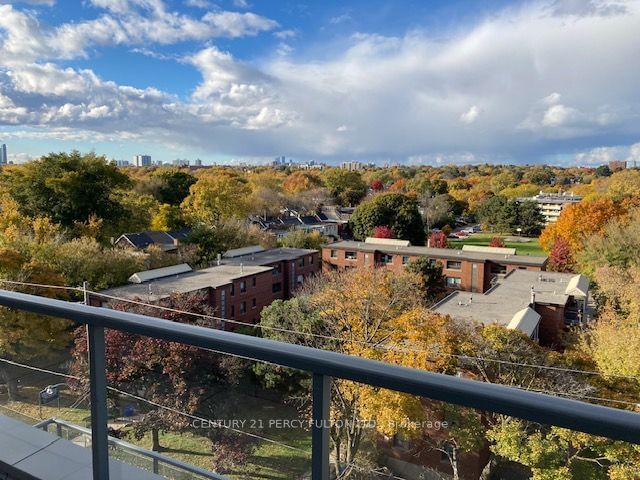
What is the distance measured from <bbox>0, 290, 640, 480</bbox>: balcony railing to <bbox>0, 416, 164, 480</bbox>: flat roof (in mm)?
56

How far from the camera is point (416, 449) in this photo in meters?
1.26

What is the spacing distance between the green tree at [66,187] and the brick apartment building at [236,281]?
6.60 metres

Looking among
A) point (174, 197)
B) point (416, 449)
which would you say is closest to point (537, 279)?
point (416, 449)

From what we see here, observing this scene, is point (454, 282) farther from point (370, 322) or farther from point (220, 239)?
point (370, 322)

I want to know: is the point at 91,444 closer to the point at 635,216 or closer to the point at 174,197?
the point at 635,216

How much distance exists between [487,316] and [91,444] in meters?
13.1

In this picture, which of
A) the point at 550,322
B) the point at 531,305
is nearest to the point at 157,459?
the point at 531,305

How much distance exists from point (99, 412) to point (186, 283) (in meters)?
14.8

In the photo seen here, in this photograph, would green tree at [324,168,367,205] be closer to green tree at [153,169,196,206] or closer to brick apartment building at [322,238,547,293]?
green tree at [153,169,196,206]

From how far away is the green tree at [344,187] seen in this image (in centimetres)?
5030

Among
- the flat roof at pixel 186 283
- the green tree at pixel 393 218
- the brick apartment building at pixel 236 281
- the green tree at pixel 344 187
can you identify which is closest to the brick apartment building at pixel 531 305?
the brick apartment building at pixel 236 281

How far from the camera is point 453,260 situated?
22156mm

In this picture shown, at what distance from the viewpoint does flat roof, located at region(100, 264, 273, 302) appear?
13547mm

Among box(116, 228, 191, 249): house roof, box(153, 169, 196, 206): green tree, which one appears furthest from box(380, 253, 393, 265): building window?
box(153, 169, 196, 206): green tree
